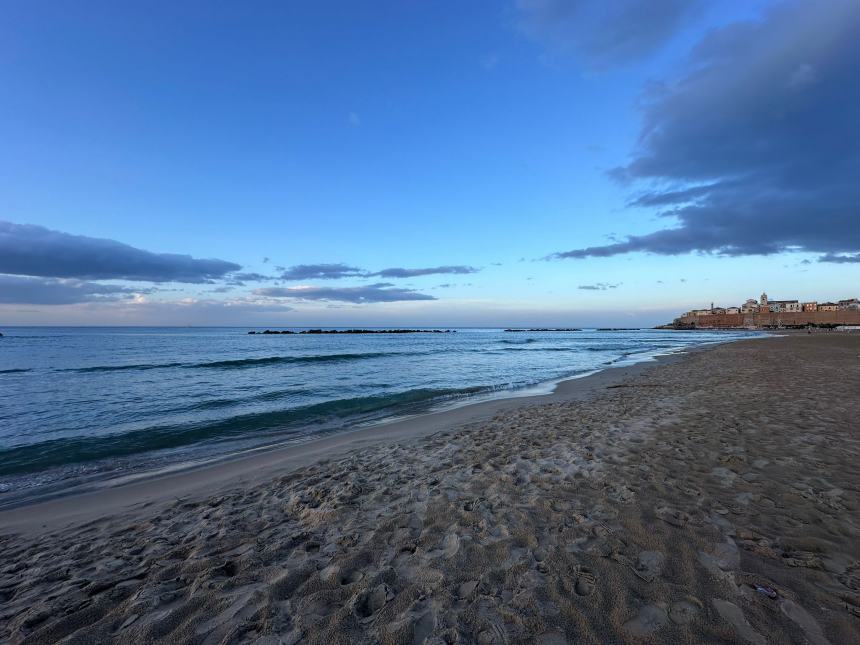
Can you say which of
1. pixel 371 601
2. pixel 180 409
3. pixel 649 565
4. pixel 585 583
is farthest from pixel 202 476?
pixel 180 409

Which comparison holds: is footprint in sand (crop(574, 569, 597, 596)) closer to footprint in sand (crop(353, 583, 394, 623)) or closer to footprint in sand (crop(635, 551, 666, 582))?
footprint in sand (crop(635, 551, 666, 582))

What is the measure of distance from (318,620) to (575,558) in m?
2.20

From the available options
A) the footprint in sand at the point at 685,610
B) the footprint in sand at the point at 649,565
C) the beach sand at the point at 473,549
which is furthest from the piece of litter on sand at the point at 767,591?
the footprint in sand at the point at 649,565

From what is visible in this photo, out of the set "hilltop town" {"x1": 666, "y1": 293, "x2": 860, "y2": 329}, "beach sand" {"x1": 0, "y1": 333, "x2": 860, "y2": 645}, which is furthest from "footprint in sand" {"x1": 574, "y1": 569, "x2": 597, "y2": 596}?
"hilltop town" {"x1": 666, "y1": 293, "x2": 860, "y2": 329}

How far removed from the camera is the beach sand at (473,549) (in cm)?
279

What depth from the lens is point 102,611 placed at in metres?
3.14

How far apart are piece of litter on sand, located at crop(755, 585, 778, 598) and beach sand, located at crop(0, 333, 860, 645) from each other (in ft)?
0.04

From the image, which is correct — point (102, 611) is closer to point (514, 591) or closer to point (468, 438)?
point (514, 591)

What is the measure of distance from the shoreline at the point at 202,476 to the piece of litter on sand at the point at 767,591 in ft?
21.4

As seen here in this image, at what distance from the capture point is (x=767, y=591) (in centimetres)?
296

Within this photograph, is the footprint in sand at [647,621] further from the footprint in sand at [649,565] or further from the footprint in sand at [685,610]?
the footprint in sand at [649,565]

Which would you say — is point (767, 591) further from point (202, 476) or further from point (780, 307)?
point (780, 307)

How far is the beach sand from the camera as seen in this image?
2787 millimetres

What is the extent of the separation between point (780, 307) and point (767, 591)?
230 meters
